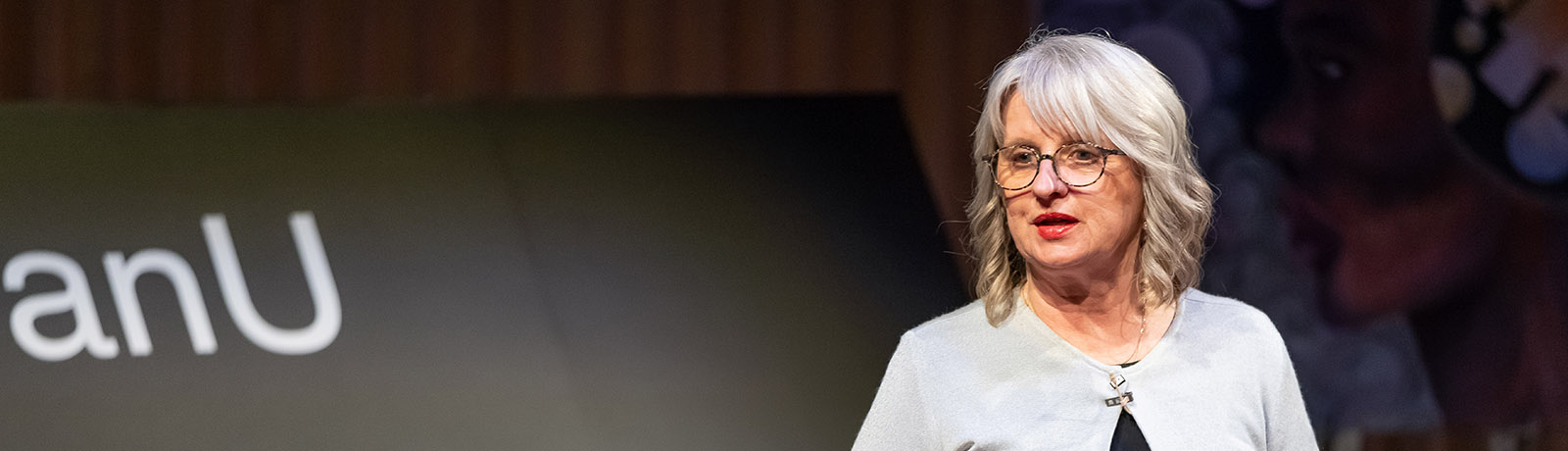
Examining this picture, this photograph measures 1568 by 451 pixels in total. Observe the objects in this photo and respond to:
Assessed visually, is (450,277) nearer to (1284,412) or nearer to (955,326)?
(955,326)

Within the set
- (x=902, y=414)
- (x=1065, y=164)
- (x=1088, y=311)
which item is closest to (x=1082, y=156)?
(x=1065, y=164)

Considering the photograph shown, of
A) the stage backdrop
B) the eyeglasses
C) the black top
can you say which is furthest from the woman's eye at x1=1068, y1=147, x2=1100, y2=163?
the stage backdrop

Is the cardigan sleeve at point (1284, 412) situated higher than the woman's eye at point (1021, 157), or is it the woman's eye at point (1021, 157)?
the woman's eye at point (1021, 157)

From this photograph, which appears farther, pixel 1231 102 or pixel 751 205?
pixel 1231 102

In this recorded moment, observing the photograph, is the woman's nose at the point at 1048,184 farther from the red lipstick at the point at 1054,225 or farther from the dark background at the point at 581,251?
the dark background at the point at 581,251

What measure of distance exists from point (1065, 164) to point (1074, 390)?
0.70ft

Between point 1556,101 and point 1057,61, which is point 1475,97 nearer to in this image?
point 1556,101

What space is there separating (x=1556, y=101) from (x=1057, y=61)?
8.86 feet

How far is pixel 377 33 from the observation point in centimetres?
340

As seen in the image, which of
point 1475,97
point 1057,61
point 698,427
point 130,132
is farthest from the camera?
point 1475,97

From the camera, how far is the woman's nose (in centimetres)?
118

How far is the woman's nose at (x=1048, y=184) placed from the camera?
1.18 meters

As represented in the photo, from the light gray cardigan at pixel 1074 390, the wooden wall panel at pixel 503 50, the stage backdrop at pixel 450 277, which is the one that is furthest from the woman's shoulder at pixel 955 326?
the wooden wall panel at pixel 503 50

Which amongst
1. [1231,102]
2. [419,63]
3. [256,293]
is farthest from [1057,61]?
[419,63]
